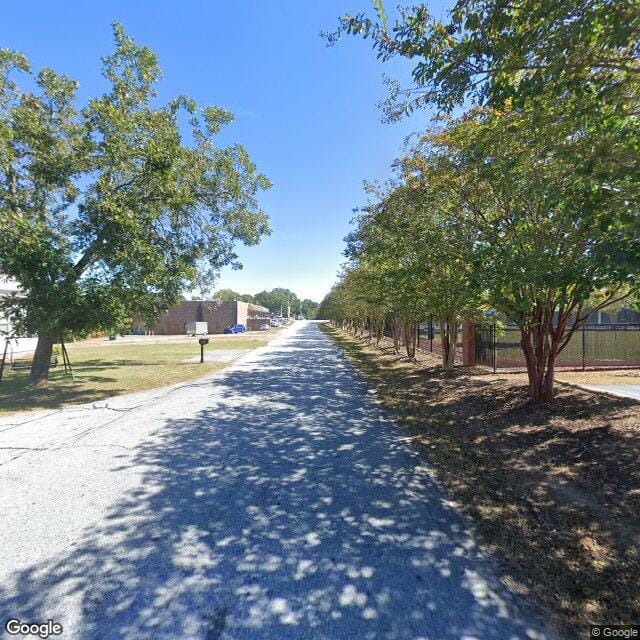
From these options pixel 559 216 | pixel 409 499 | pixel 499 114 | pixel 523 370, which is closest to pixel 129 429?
pixel 409 499

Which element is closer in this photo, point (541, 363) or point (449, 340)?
point (541, 363)

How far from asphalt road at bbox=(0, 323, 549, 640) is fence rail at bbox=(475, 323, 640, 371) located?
24.4 ft

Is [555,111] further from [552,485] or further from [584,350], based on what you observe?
[584,350]

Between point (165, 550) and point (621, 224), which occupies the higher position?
point (621, 224)

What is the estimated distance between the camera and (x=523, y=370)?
10672 millimetres

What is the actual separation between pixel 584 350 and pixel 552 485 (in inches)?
349

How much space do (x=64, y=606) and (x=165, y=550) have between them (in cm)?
67

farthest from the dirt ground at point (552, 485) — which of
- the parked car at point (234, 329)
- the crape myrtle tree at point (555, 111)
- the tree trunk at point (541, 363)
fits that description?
the parked car at point (234, 329)

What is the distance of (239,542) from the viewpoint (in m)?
2.90

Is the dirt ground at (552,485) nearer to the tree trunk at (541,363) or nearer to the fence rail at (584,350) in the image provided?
the tree trunk at (541,363)

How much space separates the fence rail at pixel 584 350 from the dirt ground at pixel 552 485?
3.70 meters

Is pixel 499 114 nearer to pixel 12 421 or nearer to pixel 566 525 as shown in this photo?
pixel 566 525

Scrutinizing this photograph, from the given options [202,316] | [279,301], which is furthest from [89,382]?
[279,301]

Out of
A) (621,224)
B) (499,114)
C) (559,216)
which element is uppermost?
(499,114)
